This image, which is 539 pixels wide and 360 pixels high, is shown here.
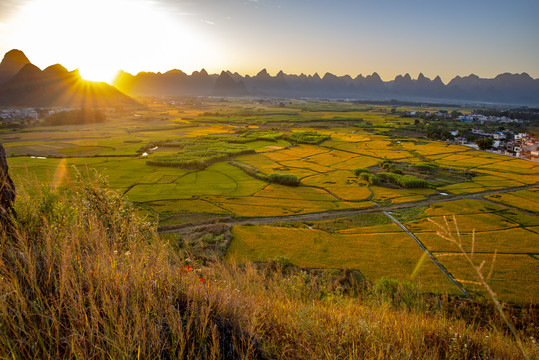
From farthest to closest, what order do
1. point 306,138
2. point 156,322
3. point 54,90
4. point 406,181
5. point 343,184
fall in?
1. point 54,90
2. point 306,138
3. point 343,184
4. point 406,181
5. point 156,322

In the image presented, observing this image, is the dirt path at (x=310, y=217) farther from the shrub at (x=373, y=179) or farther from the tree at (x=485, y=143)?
the tree at (x=485, y=143)

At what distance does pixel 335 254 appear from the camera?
24359mm

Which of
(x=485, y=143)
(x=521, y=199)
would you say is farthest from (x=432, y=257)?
(x=485, y=143)

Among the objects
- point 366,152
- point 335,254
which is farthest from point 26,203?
point 366,152

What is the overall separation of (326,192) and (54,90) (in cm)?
19846

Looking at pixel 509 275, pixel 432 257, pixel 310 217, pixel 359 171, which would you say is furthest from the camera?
pixel 359 171

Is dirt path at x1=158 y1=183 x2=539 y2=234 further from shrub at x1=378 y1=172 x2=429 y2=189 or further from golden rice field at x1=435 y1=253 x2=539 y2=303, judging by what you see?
golden rice field at x1=435 y1=253 x2=539 y2=303

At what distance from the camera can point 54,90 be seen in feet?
566

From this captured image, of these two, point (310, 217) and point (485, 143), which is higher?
point (485, 143)

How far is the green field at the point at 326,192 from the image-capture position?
2370 centimetres

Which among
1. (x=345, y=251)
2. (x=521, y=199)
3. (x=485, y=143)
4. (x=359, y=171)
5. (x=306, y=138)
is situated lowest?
(x=345, y=251)

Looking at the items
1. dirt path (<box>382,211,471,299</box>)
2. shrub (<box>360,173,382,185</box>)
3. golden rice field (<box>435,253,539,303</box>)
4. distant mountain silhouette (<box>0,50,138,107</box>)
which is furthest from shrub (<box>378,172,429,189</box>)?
distant mountain silhouette (<box>0,50,138,107</box>)

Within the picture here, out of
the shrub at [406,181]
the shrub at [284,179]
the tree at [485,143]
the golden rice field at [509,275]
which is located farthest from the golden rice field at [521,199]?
the tree at [485,143]

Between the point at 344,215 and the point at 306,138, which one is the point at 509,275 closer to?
the point at 344,215
